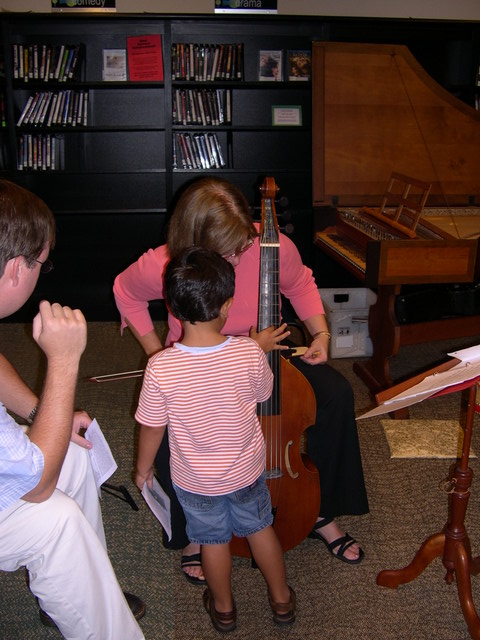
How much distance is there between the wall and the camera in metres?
4.00

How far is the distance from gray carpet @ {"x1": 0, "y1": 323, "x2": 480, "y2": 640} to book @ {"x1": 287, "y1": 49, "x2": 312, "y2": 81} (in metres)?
2.63

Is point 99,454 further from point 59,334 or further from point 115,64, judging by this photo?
point 115,64

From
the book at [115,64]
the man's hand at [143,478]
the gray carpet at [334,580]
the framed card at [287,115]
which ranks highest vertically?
the book at [115,64]

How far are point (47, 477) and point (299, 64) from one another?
364cm

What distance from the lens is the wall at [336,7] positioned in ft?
13.1

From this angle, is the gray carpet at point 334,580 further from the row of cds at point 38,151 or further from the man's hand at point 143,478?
the row of cds at point 38,151

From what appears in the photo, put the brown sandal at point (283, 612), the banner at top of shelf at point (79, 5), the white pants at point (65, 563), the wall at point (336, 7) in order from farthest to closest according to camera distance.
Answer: the wall at point (336, 7)
the banner at top of shelf at point (79, 5)
the brown sandal at point (283, 612)
the white pants at point (65, 563)

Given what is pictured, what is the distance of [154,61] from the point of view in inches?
156

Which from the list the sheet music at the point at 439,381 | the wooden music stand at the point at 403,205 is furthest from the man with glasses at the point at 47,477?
the wooden music stand at the point at 403,205

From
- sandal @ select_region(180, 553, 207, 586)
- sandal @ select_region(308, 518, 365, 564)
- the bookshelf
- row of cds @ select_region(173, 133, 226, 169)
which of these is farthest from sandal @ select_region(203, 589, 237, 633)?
row of cds @ select_region(173, 133, 226, 169)

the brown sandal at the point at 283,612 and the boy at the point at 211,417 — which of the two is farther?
the brown sandal at the point at 283,612

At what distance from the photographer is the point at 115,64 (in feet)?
13.2

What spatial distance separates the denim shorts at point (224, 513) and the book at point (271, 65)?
3.29 meters

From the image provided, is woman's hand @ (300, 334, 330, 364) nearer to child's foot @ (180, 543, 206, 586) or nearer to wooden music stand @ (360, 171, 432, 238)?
child's foot @ (180, 543, 206, 586)
